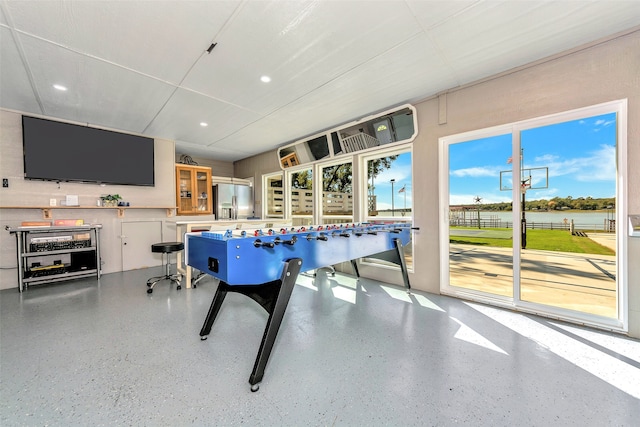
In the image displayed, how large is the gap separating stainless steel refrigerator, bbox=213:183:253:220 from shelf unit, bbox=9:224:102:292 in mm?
2407

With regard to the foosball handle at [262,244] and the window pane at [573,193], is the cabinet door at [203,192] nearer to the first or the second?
the foosball handle at [262,244]

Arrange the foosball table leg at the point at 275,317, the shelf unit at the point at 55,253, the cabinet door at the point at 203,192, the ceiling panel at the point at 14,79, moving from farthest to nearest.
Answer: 1. the cabinet door at the point at 203,192
2. the shelf unit at the point at 55,253
3. the ceiling panel at the point at 14,79
4. the foosball table leg at the point at 275,317

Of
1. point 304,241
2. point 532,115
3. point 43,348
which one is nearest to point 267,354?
point 304,241

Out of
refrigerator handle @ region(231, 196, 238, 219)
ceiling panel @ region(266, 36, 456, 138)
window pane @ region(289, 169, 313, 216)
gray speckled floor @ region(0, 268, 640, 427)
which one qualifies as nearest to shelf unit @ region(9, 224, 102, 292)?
gray speckled floor @ region(0, 268, 640, 427)

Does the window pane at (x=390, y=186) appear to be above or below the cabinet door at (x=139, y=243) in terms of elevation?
above

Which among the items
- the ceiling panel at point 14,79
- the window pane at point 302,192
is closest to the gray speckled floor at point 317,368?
the ceiling panel at point 14,79

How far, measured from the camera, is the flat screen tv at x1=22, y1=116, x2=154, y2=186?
377 centimetres

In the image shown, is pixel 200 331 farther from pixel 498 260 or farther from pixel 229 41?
pixel 498 260

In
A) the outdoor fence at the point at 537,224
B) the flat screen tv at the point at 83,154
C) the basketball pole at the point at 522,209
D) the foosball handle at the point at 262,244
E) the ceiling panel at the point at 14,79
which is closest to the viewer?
the foosball handle at the point at 262,244

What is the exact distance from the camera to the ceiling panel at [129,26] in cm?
184

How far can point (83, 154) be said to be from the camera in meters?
4.15

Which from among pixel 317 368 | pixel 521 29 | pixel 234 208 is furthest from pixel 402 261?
pixel 234 208

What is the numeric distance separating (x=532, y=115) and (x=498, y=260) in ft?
12.0

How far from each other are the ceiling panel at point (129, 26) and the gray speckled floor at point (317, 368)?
2690mm
